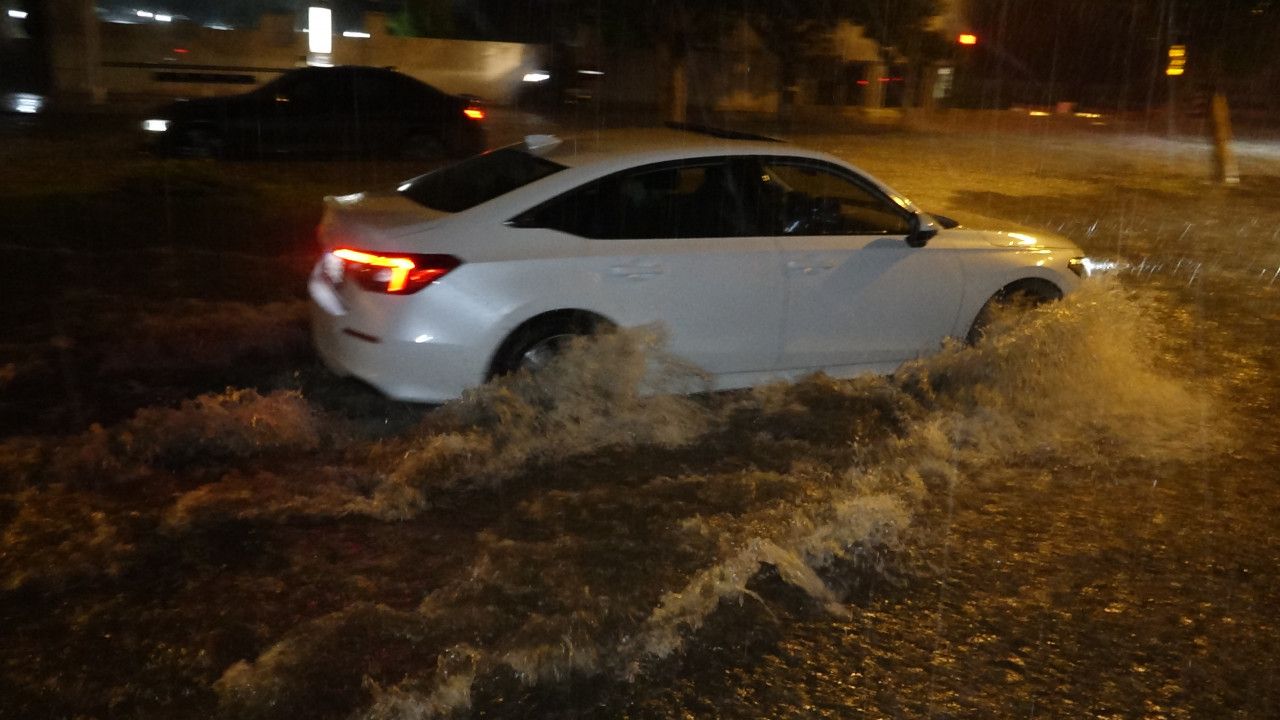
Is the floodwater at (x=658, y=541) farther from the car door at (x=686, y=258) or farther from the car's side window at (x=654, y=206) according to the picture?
the car's side window at (x=654, y=206)

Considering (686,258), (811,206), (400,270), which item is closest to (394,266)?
(400,270)

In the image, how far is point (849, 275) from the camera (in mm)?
6633

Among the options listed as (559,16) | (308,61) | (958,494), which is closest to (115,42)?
(308,61)

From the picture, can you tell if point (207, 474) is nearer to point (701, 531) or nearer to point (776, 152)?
point (701, 531)

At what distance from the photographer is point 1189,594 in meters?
4.80

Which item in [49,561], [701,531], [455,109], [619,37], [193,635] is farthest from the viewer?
[619,37]

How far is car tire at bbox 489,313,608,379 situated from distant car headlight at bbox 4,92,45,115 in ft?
63.0

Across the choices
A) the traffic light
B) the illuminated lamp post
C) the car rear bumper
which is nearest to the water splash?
the car rear bumper

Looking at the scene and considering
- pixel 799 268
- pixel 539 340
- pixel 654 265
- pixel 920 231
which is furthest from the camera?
pixel 920 231

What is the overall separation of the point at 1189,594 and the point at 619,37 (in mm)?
17135

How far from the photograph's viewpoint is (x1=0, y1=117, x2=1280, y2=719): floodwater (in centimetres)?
403

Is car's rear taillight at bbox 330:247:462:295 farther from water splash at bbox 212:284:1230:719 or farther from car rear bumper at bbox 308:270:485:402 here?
water splash at bbox 212:284:1230:719

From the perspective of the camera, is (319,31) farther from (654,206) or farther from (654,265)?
(654,265)

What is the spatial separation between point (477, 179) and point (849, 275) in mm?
2086
